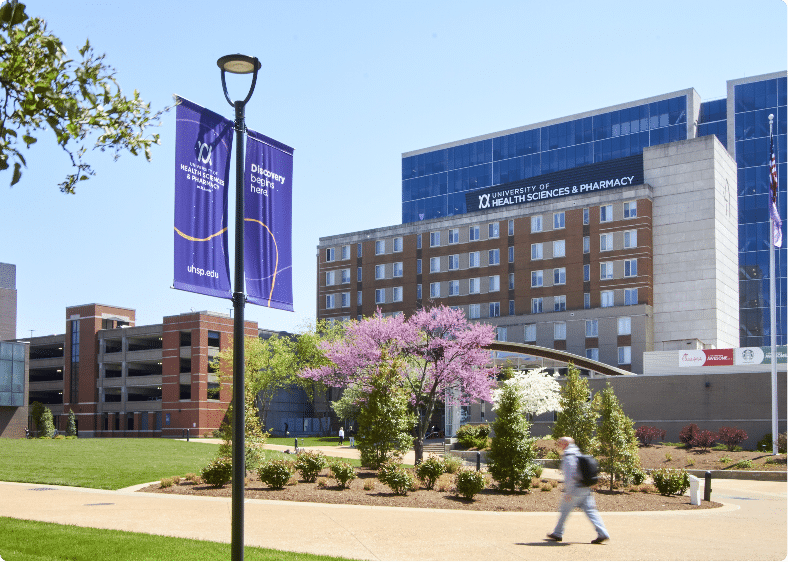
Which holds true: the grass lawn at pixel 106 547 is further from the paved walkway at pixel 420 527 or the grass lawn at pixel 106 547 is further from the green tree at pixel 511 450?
the green tree at pixel 511 450

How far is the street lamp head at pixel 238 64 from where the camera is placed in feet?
33.8

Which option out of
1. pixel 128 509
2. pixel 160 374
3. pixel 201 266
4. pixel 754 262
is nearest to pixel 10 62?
pixel 201 266

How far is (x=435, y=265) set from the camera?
3570 inches

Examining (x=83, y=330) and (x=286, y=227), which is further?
(x=83, y=330)

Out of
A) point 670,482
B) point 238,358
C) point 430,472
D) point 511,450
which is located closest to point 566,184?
point 670,482

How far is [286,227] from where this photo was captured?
12.1 meters

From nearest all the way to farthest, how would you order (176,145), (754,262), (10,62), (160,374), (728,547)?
(10,62) < (176,145) < (728,547) < (160,374) < (754,262)

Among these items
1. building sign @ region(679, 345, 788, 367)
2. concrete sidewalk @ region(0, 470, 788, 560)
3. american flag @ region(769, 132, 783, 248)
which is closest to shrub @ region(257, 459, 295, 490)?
concrete sidewalk @ region(0, 470, 788, 560)

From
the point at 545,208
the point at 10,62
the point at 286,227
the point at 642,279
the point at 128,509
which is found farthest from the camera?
the point at 545,208

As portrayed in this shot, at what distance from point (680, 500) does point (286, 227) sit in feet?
56.8

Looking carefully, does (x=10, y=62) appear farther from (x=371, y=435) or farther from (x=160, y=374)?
(x=160, y=374)

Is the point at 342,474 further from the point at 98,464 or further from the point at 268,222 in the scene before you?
the point at 98,464

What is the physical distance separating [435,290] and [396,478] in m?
67.7

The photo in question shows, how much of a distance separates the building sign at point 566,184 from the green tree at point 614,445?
70.3 meters
